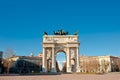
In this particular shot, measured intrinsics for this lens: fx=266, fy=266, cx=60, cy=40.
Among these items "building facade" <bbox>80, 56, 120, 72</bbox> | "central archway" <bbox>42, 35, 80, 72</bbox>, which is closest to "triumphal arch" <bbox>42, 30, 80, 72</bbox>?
"central archway" <bbox>42, 35, 80, 72</bbox>

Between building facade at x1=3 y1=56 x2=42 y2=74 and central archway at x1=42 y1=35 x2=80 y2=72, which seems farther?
building facade at x1=3 y1=56 x2=42 y2=74

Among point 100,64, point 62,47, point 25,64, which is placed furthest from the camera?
point 100,64

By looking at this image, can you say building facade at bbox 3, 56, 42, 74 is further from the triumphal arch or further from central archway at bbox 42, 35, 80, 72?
central archway at bbox 42, 35, 80, 72

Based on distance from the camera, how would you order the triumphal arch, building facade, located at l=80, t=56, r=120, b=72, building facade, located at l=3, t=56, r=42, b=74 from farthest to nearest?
building facade, located at l=80, t=56, r=120, b=72 → building facade, located at l=3, t=56, r=42, b=74 → the triumphal arch

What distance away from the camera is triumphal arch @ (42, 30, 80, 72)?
94.8 meters

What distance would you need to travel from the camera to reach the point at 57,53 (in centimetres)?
9875

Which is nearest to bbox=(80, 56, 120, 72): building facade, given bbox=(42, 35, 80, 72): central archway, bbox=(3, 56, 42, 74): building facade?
bbox=(3, 56, 42, 74): building facade

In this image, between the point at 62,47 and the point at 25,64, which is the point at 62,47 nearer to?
the point at 62,47

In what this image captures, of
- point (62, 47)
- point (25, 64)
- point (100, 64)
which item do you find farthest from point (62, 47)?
point (100, 64)

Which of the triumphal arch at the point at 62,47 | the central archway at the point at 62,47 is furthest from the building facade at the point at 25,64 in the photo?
the central archway at the point at 62,47

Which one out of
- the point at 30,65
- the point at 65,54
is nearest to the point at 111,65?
the point at 30,65

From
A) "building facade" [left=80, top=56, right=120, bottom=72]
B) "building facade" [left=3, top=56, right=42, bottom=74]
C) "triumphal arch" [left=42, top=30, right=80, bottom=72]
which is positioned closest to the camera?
"triumphal arch" [left=42, top=30, right=80, bottom=72]

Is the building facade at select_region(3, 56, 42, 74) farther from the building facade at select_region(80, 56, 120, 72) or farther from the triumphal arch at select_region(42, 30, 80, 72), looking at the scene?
the triumphal arch at select_region(42, 30, 80, 72)

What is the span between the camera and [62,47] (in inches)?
3794
